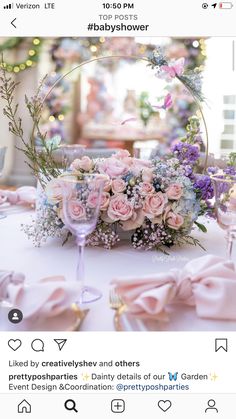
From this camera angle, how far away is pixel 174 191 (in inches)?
33.2

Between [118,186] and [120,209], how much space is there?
0.14ft

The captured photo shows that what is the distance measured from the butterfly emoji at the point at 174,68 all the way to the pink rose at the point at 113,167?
0.78ft

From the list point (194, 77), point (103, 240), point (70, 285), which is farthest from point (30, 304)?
point (194, 77)

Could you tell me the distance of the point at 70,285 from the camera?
0.59m

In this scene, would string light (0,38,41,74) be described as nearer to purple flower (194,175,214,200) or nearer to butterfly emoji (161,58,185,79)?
butterfly emoji (161,58,185,79)

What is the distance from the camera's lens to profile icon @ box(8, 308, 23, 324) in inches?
23.5

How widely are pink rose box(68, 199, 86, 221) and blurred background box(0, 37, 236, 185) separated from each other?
1.53 m
